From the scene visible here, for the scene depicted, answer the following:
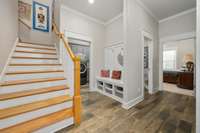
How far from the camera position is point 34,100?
1.68 meters

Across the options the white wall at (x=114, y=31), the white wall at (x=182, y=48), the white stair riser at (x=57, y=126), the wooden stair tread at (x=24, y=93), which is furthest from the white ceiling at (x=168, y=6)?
the white wall at (x=182, y=48)

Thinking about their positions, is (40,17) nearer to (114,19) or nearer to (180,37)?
(114,19)

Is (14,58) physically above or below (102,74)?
above

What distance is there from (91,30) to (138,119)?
3.48m

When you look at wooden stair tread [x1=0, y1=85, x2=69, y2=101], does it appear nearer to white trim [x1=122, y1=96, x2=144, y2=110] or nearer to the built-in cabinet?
white trim [x1=122, y1=96, x2=144, y2=110]

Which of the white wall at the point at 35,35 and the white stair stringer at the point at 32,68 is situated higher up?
the white wall at the point at 35,35

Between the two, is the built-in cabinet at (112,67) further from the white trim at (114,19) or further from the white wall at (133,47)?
the white trim at (114,19)

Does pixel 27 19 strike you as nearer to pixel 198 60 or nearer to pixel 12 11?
pixel 12 11

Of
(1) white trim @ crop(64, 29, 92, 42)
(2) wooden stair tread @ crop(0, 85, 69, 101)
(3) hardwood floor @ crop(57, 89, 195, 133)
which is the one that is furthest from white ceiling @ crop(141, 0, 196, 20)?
(2) wooden stair tread @ crop(0, 85, 69, 101)

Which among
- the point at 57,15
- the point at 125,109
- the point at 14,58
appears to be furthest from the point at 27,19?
the point at 125,109

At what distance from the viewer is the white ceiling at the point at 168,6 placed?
2847mm

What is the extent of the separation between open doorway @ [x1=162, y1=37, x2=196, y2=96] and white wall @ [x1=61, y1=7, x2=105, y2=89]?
3.17 metres

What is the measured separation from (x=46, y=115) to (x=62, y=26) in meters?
2.72

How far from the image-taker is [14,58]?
2.28 meters
